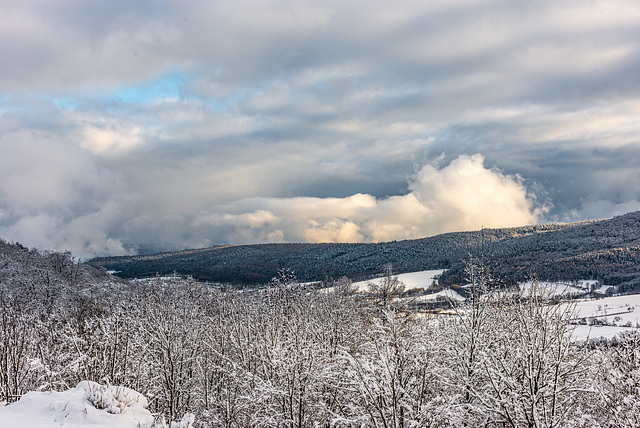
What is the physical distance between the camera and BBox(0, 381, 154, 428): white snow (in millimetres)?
10883

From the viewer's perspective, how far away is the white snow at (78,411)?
10.9 m

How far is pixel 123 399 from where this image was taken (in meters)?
13.0

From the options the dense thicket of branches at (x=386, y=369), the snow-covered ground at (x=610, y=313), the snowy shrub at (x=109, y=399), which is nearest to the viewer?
the snowy shrub at (x=109, y=399)

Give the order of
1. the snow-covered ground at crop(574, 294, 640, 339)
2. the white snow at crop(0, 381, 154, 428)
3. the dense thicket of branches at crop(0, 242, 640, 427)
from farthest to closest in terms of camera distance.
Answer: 1. the snow-covered ground at crop(574, 294, 640, 339)
2. the dense thicket of branches at crop(0, 242, 640, 427)
3. the white snow at crop(0, 381, 154, 428)

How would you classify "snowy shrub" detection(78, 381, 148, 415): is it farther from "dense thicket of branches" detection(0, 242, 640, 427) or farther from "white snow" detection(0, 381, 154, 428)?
"dense thicket of branches" detection(0, 242, 640, 427)

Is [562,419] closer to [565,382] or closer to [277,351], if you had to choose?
[565,382]

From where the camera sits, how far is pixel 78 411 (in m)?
11.7

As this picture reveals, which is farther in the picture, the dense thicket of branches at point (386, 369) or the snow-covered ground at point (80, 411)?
the dense thicket of branches at point (386, 369)

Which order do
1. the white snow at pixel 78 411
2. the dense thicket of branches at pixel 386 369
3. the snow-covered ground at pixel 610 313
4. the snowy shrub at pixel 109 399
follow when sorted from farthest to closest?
1. the snow-covered ground at pixel 610 313
2. the dense thicket of branches at pixel 386 369
3. the snowy shrub at pixel 109 399
4. the white snow at pixel 78 411

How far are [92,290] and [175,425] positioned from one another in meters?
59.3

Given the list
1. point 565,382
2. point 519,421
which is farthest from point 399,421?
point 565,382

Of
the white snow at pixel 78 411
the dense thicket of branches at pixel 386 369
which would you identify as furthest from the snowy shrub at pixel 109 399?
the dense thicket of branches at pixel 386 369

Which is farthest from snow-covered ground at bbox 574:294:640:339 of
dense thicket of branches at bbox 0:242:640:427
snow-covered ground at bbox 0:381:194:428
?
snow-covered ground at bbox 0:381:194:428

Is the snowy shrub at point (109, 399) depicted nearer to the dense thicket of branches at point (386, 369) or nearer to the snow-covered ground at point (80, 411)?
the snow-covered ground at point (80, 411)
